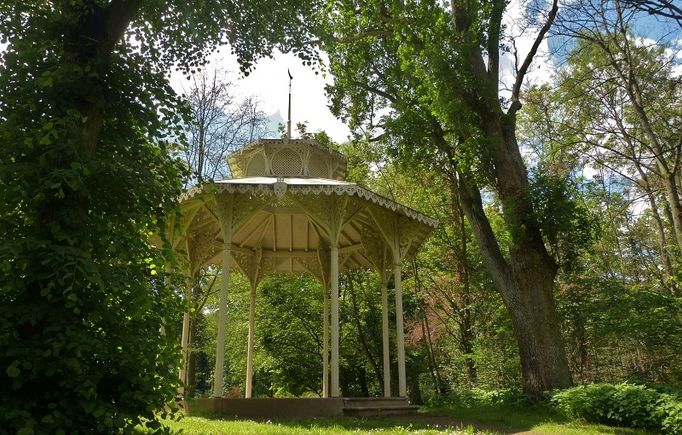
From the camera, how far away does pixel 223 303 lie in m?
9.70

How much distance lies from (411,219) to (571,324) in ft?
29.4

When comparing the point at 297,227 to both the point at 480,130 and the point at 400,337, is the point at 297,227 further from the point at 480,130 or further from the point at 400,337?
the point at 480,130

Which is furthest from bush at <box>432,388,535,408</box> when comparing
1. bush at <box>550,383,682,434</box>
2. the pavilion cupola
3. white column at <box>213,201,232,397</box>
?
the pavilion cupola

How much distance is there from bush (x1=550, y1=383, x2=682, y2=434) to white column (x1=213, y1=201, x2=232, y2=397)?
6.36 meters

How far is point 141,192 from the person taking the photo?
14.1 ft

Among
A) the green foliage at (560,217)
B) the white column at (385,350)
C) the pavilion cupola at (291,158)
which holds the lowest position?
the white column at (385,350)

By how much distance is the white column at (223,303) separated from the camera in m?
9.37

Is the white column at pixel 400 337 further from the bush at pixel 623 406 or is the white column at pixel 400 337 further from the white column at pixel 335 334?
the bush at pixel 623 406

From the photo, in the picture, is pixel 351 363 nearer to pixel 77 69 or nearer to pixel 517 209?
pixel 517 209

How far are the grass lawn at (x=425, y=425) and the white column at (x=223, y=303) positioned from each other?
3.05 feet

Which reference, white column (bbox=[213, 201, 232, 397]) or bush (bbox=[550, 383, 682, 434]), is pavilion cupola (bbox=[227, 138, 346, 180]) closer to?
white column (bbox=[213, 201, 232, 397])

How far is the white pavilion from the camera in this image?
9859mm

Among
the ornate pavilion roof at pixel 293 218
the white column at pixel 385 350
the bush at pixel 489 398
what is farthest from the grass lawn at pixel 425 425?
the ornate pavilion roof at pixel 293 218

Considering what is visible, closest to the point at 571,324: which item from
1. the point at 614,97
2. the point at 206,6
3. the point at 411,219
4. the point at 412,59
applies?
the point at 614,97
